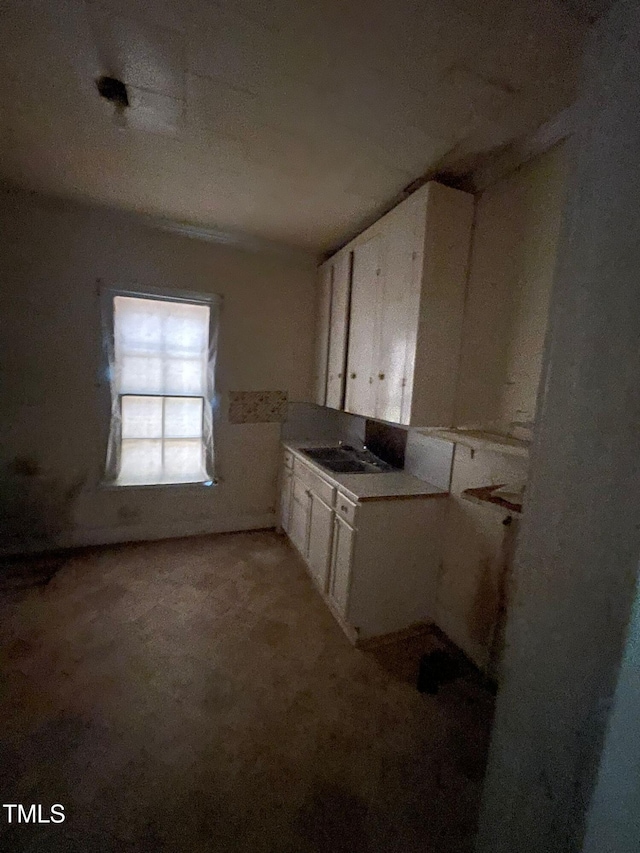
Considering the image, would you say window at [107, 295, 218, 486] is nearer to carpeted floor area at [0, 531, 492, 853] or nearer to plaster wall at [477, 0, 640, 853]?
carpeted floor area at [0, 531, 492, 853]

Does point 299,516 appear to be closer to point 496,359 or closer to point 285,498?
point 285,498

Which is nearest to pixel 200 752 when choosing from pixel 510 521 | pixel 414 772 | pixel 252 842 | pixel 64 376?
pixel 252 842

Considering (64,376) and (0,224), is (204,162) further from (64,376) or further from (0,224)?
(64,376)

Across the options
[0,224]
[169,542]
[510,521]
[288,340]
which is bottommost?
[169,542]

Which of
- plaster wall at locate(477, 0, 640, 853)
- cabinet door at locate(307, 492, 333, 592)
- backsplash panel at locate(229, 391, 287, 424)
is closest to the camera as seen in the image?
plaster wall at locate(477, 0, 640, 853)

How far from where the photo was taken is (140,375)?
2.94 meters

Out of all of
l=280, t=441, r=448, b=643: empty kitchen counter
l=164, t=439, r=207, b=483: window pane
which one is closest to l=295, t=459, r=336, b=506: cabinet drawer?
l=280, t=441, r=448, b=643: empty kitchen counter

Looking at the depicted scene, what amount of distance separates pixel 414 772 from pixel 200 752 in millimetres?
890

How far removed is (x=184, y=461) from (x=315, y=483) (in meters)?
1.40

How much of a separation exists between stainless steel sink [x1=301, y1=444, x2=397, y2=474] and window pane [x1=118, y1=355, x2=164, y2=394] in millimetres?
1428

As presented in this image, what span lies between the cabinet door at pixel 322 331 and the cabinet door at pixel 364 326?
1.39 feet

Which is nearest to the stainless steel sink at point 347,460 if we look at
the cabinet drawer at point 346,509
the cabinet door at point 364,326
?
the cabinet drawer at point 346,509

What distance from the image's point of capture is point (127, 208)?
104 inches

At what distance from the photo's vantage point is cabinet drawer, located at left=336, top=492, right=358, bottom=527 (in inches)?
77.9
